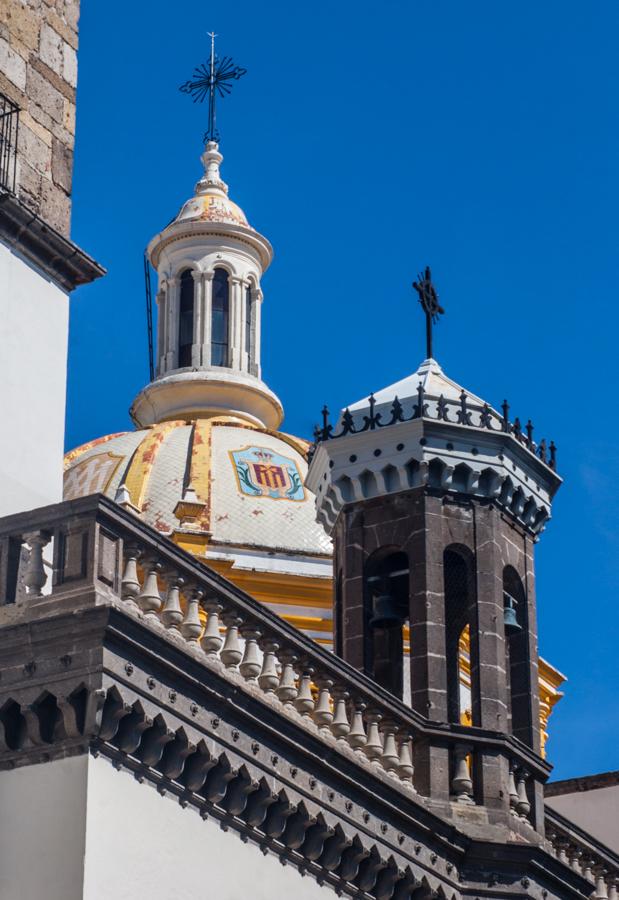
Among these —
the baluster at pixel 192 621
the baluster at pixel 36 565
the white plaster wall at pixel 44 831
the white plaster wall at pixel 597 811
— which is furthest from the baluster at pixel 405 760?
the white plaster wall at pixel 597 811

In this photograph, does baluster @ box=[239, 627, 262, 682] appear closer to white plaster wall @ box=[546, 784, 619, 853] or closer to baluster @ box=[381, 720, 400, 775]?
baluster @ box=[381, 720, 400, 775]

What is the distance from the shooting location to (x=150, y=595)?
16.9m

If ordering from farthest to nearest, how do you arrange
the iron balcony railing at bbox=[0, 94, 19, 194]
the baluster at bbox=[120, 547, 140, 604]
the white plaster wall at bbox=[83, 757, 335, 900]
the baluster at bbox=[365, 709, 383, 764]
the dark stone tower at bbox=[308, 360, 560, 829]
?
1. the dark stone tower at bbox=[308, 360, 560, 829]
2. the baluster at bbox=[365, 709, 383, 764]
3. the iron balcony railing at bbox=[0, 94, 19, 194]
4. the baluster at bbox=[120, 547, 140, 604]
5. the white plaster wall at bbox=[83, 757, 335, 900]

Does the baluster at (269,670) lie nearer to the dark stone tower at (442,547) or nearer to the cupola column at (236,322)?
the dark stone tower at (442,547)

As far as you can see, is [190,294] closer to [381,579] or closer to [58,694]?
[381,579]

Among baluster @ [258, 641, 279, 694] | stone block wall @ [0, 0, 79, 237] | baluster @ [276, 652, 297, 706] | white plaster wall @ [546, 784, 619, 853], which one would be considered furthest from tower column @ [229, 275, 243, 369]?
baluster @ [258, 641, 279, 694]

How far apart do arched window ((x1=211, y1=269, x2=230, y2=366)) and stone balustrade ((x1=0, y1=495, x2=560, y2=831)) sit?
64.7 feet

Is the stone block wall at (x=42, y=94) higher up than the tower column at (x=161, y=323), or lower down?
lower down

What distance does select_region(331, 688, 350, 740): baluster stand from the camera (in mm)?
19141

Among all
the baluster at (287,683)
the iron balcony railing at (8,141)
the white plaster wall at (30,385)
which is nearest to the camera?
the white plaster wall at (30,385)

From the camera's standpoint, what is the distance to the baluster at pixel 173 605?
17.1m

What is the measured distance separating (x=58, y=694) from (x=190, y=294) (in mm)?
25350

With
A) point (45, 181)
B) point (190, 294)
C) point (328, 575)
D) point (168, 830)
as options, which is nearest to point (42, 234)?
point (45, 181)

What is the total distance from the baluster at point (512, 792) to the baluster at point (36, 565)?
5.87 m
